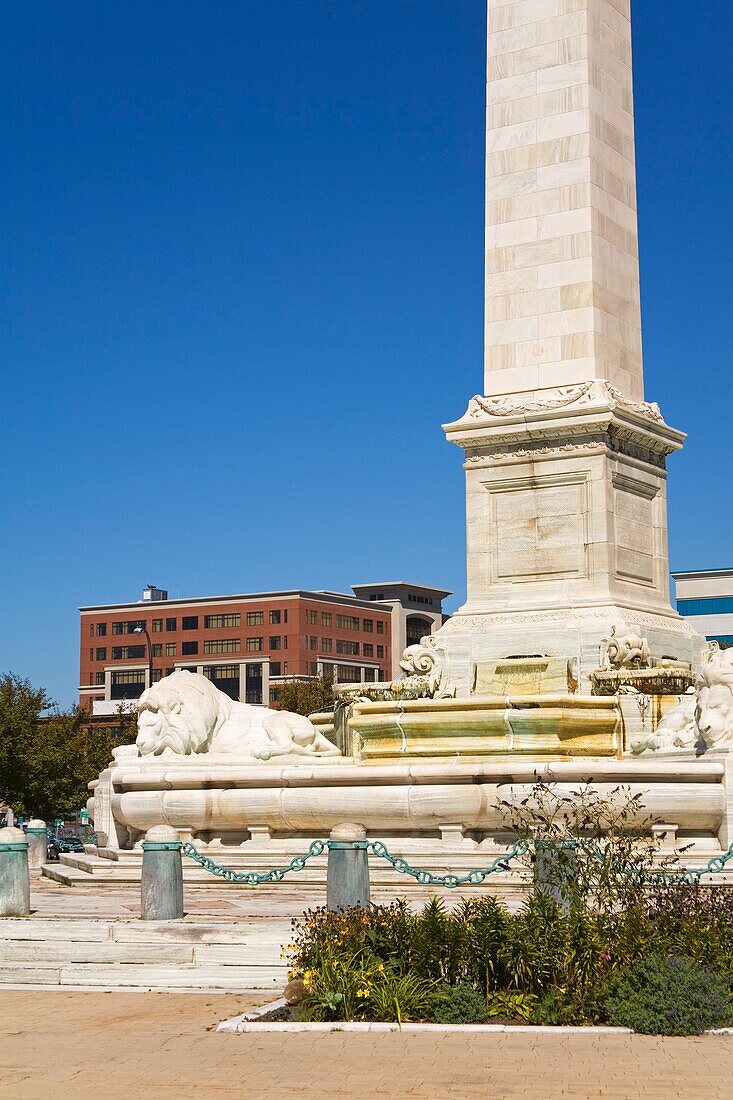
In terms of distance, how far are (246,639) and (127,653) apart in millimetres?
12820

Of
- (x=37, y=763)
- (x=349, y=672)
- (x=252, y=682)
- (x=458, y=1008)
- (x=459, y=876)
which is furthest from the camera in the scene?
(x=349, y=672)

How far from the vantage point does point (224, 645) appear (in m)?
136

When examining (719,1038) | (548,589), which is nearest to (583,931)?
(719,1038)

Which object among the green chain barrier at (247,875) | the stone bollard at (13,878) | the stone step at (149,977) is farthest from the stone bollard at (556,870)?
the stone bollard at (13,878)

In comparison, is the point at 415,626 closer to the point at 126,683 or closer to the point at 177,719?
the point at 126,683

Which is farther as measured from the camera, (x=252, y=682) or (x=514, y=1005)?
(x=252, y=682)

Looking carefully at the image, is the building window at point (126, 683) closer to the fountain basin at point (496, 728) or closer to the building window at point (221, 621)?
the building window at point (221, 621)

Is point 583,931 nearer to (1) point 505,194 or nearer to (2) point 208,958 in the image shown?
(2) point 208,958

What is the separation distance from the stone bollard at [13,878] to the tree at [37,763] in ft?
140

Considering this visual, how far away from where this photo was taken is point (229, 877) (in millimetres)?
16266

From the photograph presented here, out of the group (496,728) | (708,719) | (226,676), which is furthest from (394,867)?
(226,676)

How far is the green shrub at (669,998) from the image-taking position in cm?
1060

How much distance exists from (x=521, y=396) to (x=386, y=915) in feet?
49.9

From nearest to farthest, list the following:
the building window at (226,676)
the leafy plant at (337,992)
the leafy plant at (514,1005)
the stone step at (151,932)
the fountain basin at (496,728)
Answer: the leafy plant at (514,1005) < the leafy plant at (337,992) < the stone step at (151,932) < the fountain basin at (496,728) < the building window at (226,676)
